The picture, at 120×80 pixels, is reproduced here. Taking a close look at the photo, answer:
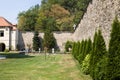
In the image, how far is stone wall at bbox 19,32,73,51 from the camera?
2450 inches

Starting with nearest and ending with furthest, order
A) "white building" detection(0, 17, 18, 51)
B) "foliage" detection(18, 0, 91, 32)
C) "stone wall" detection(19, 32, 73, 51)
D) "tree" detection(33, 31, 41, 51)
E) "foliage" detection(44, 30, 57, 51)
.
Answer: "foliage" detection(44, 30, 57, 51) < "tree" detection(33, 31, 41, 51) < "white building" detection(0, 17, 18, 51) < "stone wall" detection(19, 32, 73, 51) < "foliage" detection(18, 0, 91, 32)

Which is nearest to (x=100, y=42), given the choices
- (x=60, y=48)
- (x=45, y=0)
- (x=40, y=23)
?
(x=60, y=48)

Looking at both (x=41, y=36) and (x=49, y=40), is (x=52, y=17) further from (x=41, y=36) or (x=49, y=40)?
(x=49, y=40)

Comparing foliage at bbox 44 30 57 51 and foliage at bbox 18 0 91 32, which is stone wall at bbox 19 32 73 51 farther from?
foliage at bbox 18 0 91 32

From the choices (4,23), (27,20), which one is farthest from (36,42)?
(27,20)

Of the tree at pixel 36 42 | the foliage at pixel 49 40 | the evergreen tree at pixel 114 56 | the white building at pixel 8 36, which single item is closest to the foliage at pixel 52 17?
the tree at pixel 36 42

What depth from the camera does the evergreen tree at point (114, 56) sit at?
11.3 m

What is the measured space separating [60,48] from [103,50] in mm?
48853

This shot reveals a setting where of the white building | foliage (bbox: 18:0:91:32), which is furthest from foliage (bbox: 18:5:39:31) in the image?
the white building

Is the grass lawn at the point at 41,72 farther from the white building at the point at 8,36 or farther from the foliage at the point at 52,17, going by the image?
the foliage at the point at 52,17

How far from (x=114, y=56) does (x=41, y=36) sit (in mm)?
50936

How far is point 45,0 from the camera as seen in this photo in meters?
95.2

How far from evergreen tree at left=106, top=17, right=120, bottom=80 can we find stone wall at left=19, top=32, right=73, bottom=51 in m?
50.5

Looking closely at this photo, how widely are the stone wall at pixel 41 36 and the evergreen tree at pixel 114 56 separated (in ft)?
166
